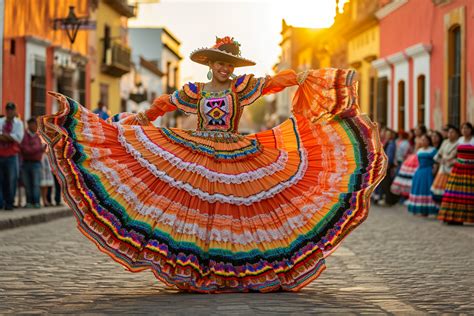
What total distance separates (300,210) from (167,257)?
3.57ft

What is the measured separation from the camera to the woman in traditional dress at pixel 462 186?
17.6 metres

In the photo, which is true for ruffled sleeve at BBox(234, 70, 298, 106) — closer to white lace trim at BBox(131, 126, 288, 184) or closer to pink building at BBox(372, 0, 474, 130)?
white lace trim at BBox(131, 126, 288, 184)

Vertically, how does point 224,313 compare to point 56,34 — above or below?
below

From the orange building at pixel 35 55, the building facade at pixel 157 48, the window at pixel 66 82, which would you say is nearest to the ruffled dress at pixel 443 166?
the orange building at pixel 35 55

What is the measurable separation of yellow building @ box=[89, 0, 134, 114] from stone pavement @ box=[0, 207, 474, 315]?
25069 mm

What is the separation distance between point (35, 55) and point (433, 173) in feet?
39.5

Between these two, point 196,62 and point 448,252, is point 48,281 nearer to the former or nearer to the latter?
point 196,62

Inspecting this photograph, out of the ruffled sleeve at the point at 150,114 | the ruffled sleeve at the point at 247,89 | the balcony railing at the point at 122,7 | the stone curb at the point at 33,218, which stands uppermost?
the balcony railing at the point at 122,7

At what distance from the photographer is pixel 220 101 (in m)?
9.07

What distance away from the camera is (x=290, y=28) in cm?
8275

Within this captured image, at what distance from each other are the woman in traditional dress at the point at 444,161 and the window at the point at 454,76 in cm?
578

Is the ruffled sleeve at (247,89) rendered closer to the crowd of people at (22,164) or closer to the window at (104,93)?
the crowd of people at (22,164)

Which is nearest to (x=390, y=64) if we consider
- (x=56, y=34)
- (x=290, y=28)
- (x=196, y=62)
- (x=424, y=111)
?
(x=424, y=111)

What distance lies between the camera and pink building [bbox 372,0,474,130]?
24.7 m
